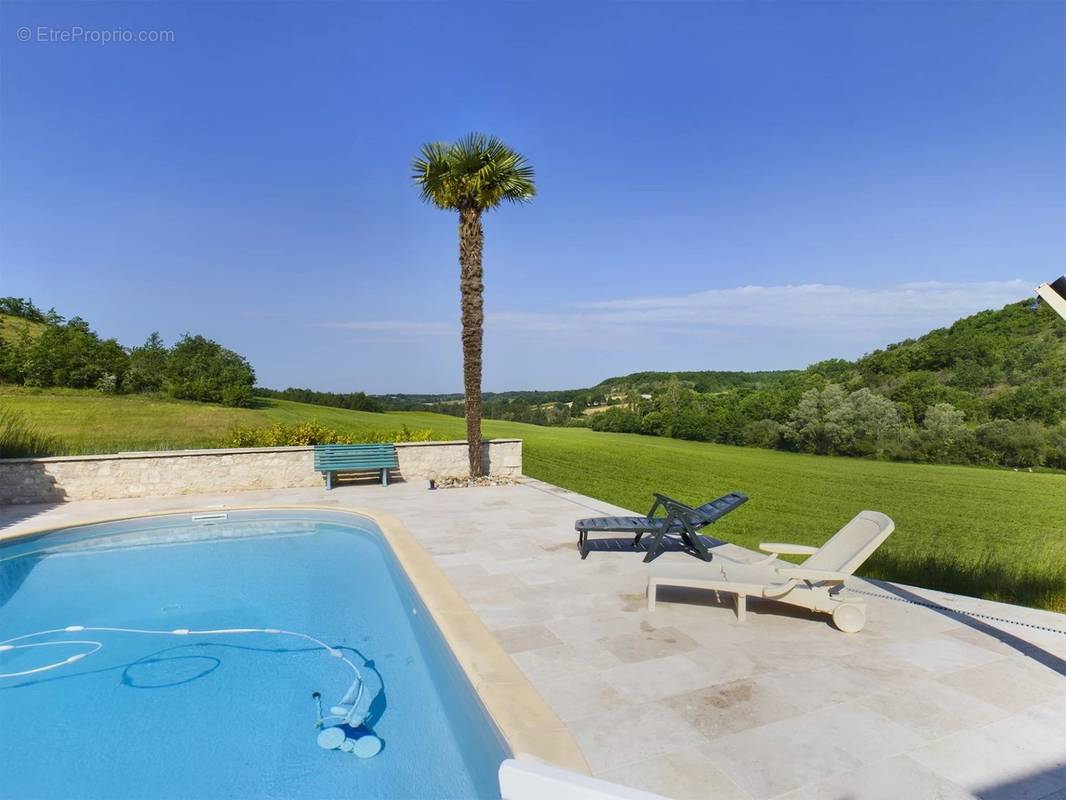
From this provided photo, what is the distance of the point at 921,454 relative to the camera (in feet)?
82.3

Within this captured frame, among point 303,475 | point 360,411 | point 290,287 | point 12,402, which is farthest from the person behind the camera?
point 360,411

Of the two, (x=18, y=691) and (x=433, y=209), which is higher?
(x=433, y=209)

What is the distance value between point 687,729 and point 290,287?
2877 centimetres

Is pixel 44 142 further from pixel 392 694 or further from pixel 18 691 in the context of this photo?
pixel 392 694

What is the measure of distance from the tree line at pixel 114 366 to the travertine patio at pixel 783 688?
2605 cm

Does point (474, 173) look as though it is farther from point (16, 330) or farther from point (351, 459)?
point (16, 330)

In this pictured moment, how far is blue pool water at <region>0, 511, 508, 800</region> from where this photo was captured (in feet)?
11.4

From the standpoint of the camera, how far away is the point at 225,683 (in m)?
4.70

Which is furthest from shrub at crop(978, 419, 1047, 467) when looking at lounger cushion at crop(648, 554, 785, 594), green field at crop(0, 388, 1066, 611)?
lounger cushion at crop(648, 554, 785, 594)

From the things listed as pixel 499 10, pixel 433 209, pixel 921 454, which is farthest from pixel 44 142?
pixel 921 454

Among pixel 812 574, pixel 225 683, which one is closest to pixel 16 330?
pixel 225 683

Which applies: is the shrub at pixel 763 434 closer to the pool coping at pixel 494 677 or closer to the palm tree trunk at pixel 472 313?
the palm tree trunk at pixel 472 313

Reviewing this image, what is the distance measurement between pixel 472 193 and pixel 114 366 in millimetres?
23765

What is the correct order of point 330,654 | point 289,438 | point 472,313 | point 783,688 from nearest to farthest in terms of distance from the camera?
point 783,688 → point 330,654 → point 472,313 → point 289,438
